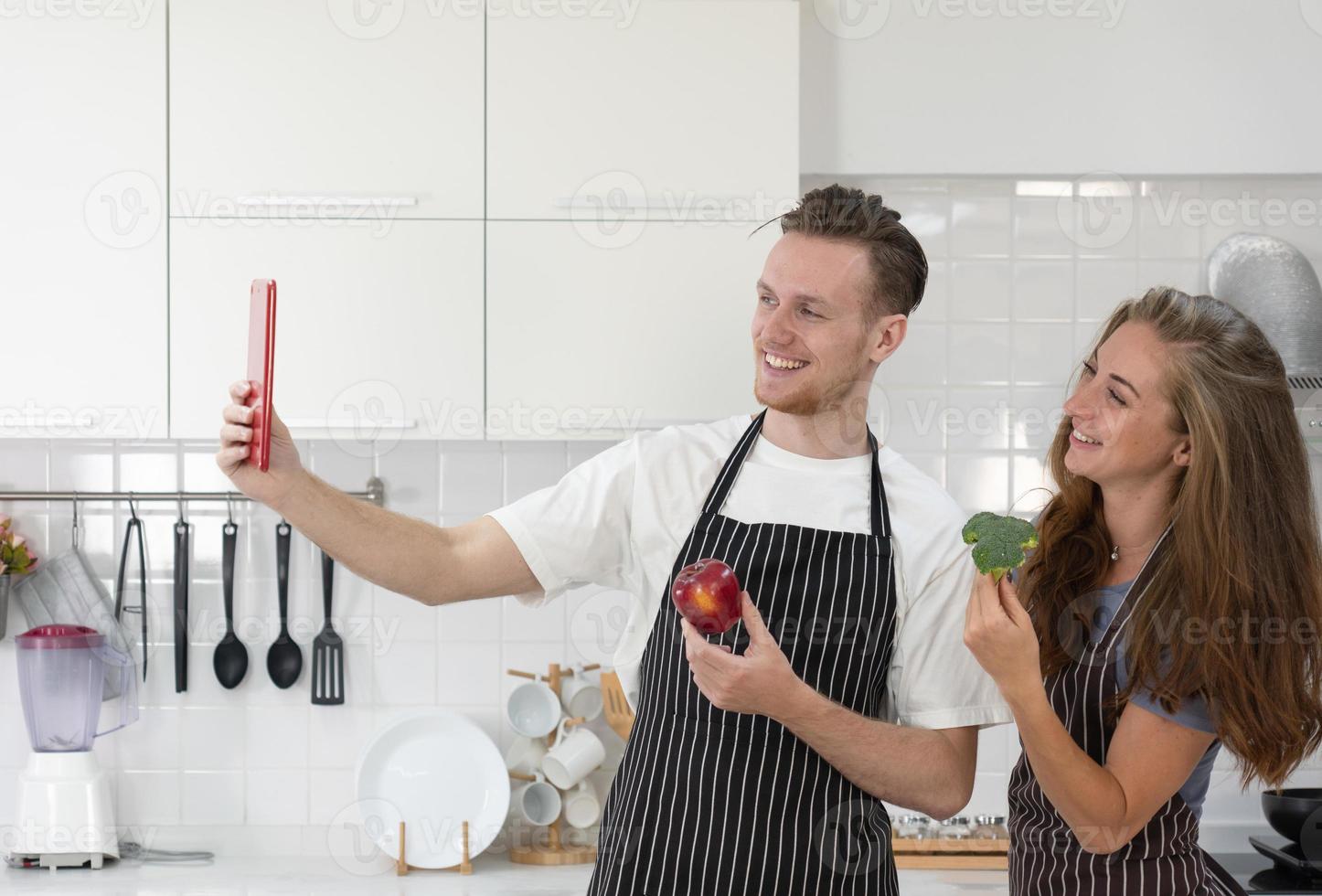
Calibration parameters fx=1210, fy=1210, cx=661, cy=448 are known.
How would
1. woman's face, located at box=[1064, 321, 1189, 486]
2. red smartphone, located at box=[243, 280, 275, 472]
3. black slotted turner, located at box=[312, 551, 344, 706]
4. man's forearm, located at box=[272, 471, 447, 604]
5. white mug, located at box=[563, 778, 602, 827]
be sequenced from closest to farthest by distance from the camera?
red smartphone, located at box=[243, 280, 275, 472]
man's forearm, located at box=[272, 471, 447, 604]
woman's face, located at box=[1064, 321, 1189, 486]
white mug, located at box=[563, 778, 602, 827]
black slotted turner, located at box=[312, 551, 344, 706]

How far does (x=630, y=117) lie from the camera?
2219 millimetres

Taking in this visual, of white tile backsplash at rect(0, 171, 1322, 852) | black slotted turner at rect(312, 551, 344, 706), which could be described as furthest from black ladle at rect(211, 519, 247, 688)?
black slotted turner at rect(312, 551, 344, 706)

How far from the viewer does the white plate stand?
2.42 m

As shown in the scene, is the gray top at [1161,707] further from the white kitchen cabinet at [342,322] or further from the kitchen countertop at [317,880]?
the white kitchen cabinet at [342,322]

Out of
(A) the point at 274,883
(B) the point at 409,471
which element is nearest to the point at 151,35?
(B) the point at 409,471

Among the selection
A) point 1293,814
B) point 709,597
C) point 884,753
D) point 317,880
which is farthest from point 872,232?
point 317,880

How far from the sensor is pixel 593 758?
2.48 metres

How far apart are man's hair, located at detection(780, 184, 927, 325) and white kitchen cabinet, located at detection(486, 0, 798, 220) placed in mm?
759

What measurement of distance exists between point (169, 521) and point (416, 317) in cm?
83

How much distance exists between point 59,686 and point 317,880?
0.67 meters

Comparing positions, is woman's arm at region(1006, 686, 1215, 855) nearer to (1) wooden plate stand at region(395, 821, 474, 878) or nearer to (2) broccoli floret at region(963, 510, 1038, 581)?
(2) broccoli floret at region(963, 510, 1038, 581)

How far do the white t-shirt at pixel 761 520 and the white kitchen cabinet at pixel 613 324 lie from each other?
703mm

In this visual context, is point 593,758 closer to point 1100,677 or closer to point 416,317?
point 416,317

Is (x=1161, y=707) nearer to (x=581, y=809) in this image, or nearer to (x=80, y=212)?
(x=581, y=809)
